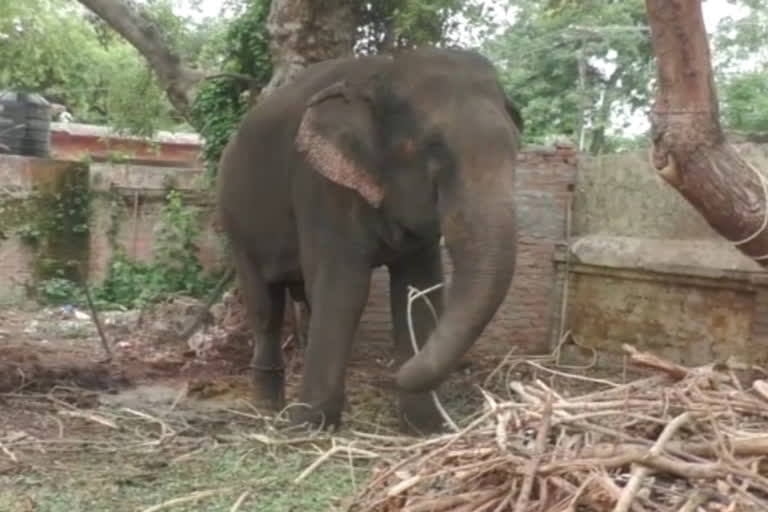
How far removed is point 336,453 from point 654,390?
167 cm

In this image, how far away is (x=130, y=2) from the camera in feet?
33.0

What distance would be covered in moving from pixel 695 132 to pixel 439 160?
1.41 m

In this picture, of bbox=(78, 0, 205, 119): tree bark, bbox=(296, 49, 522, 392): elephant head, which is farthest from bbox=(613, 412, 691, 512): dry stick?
bbox=(78, 0, 205, 119): tree bark

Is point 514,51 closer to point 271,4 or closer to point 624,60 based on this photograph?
point 624,60

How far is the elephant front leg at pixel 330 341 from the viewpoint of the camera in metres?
5.91

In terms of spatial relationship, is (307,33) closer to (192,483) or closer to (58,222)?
(192,483)

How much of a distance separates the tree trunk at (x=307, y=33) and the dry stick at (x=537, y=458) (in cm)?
602

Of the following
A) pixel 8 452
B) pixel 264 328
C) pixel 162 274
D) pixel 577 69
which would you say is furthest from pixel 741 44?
pixel 8 452

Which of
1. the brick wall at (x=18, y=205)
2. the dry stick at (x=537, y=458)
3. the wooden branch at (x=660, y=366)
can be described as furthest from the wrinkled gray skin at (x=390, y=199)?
the brick wall at (x=18, y=205)

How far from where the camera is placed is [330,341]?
5.93 m

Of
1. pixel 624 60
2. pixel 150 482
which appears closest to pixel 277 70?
pixel 150 482

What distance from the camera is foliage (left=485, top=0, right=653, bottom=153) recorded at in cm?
1625

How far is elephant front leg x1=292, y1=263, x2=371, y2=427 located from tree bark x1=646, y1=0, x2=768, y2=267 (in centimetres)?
194

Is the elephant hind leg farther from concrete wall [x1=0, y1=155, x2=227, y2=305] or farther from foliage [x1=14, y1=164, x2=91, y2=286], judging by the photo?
foliage [x1=14, y1=164, x2=91, y2=286]
